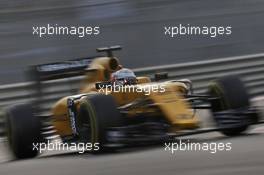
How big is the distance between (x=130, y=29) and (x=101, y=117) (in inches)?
255

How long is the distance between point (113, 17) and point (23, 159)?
5788 millimetres

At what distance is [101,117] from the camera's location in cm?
931

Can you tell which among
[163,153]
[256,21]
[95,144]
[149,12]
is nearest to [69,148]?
[95,144]

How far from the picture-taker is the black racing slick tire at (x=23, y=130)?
10.2m

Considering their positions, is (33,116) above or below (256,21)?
below

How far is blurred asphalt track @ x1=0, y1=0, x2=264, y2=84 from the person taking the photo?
14.5m

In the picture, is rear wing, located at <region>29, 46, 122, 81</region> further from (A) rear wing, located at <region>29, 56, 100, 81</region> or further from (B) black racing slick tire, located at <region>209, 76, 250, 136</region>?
(B) black racing slick tire, located at <region>209, 76, 250, 136</region>

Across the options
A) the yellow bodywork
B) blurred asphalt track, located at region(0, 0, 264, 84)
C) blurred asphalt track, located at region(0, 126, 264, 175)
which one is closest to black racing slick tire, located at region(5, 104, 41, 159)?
the yellow bodywork

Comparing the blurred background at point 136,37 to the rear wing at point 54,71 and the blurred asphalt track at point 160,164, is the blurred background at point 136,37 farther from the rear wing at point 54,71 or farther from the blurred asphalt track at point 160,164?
the blurred asphalt track at point 160,164

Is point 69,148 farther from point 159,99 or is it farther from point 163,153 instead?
point 163,153

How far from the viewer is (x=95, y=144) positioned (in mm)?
9375

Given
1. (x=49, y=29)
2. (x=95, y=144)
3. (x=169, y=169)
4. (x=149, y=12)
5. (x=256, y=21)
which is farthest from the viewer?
(x=256, y=21)

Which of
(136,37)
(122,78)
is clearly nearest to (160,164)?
(122,78)

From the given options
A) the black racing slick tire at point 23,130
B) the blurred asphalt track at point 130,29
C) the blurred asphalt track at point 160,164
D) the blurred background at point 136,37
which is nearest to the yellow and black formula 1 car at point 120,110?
the black racing slick tire at point 23,130
